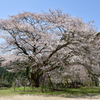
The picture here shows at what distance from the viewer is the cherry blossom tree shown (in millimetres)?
8758

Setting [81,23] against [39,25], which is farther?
[39,25]

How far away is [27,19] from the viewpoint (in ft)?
38.9

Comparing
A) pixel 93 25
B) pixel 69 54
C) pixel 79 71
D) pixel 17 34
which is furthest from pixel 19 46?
pixel 79 71

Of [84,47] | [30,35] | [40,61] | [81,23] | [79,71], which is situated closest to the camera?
[84,47]

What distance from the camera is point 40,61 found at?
10.4m

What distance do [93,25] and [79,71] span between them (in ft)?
28.9

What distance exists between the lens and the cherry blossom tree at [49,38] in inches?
345

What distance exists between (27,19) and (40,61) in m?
4.29

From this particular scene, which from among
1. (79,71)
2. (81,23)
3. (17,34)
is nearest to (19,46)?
(17,34)

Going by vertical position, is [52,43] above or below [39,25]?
below

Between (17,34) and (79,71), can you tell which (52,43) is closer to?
(17,34)

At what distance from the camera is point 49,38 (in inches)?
376

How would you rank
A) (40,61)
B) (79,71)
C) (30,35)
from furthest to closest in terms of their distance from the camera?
1. (79,71)
2. (30,35)
3. (40,61)

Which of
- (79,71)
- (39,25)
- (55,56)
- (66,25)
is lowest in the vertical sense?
(79,71)
